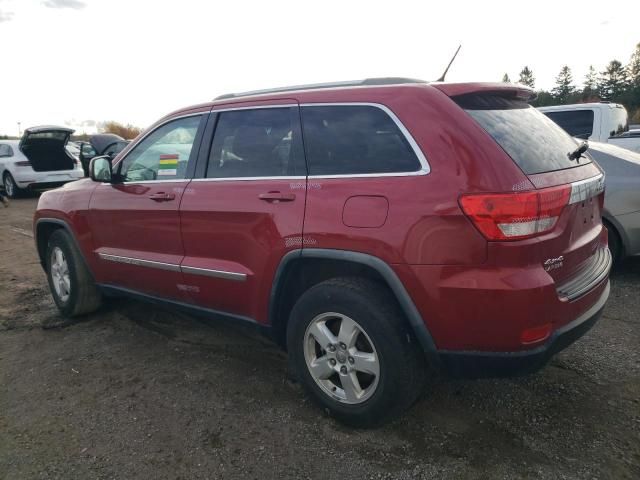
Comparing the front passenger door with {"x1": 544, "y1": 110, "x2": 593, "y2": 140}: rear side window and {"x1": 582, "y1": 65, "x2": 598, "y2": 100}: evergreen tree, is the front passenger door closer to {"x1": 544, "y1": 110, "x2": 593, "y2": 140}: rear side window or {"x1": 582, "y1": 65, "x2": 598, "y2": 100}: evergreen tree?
{"x1": 544, "y1": 110, "x2": 593, "y2": 140}: rear side window

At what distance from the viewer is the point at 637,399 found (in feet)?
9.79

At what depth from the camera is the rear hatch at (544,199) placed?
7.58 feet

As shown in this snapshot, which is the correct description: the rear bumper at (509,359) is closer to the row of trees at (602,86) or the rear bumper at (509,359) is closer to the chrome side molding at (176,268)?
the chrome side molding at (176,268)

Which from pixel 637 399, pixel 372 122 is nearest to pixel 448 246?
pixel 372 122

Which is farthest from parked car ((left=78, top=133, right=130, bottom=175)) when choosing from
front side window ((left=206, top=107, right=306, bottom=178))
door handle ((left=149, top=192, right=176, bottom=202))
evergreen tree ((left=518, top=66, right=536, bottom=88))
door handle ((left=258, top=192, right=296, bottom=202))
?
evergreen tree ((left=518, top=66, right=536, bottom=88))

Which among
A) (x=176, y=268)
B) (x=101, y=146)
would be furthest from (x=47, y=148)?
(x=176, y=268)

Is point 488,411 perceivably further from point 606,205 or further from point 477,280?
point 606,205

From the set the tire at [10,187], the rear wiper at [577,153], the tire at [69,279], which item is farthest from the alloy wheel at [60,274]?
the tire at [10,187]

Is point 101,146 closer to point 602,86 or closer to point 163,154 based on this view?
point 163,154

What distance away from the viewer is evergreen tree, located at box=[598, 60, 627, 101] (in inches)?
2579

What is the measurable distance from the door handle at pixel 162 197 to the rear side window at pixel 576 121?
6.53 m

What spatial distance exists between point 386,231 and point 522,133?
872 mm

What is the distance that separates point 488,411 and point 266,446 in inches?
49.0

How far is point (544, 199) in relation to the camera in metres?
2.36
